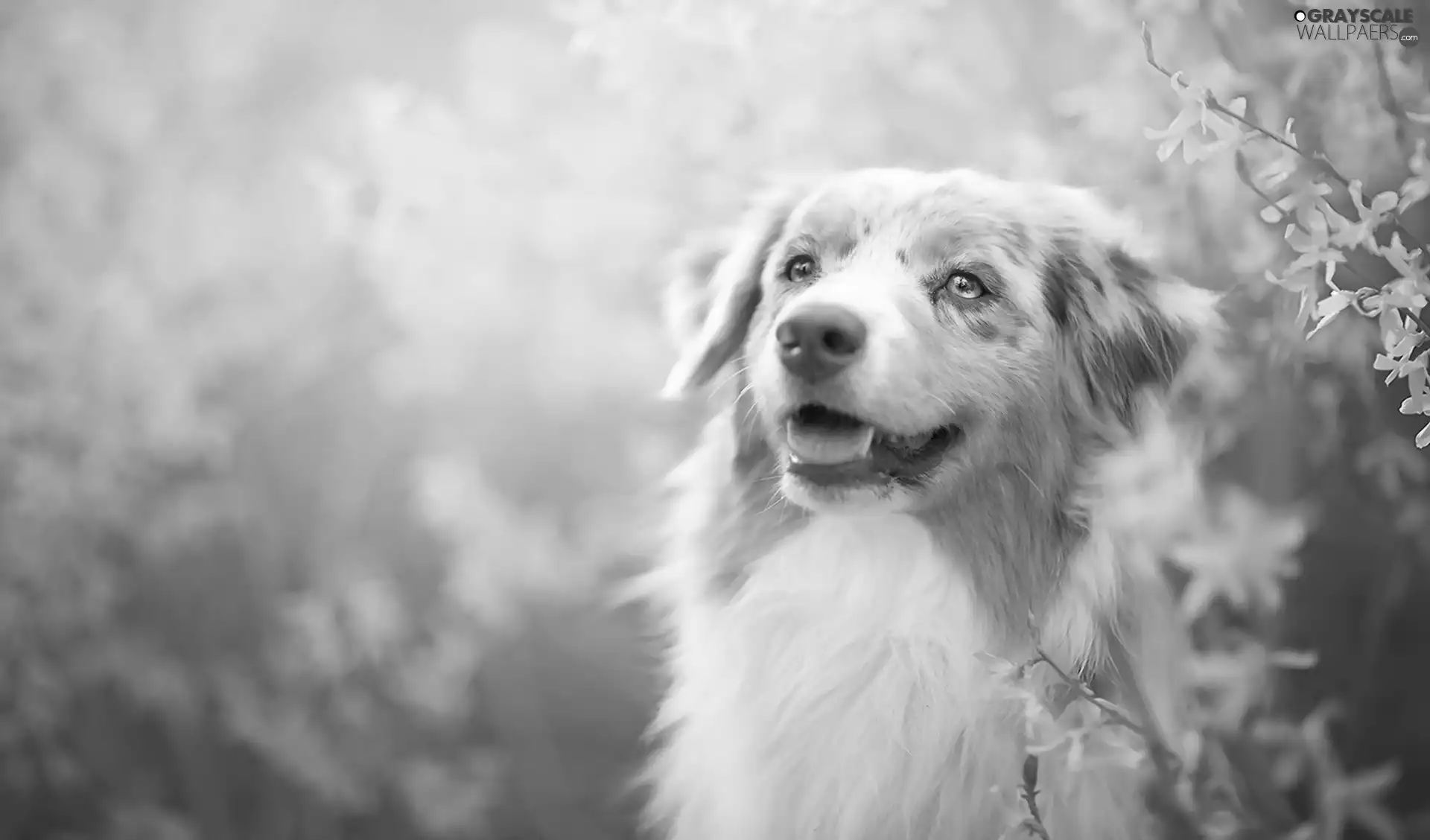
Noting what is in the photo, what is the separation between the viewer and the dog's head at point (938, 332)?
1.23 meters

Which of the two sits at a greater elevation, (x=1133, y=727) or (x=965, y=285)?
(x=965, y=285)

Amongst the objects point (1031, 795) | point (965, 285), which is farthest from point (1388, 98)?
point (1031, 795)

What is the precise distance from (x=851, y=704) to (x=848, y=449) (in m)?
0.33

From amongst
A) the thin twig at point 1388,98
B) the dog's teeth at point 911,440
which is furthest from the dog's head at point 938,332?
the thin twig at point 1388,98

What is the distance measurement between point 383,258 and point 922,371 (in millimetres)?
938

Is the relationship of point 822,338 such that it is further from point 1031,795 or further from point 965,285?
point 1031,795

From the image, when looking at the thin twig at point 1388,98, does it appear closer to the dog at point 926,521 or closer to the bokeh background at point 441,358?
the bokeh background at point 441,358

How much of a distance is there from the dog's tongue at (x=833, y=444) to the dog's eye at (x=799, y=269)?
0.24 m

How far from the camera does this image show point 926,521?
1.32 meters

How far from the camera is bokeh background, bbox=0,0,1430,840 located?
157 centimetres

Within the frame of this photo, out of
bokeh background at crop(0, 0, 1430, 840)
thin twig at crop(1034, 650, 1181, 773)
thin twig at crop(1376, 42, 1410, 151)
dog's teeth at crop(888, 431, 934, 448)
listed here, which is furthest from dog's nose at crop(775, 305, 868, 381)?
thin twig at crop(1376, 42, 1410, 151)

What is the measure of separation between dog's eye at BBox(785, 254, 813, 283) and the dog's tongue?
0.24 metres

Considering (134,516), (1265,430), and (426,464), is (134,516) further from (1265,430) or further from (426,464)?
(1265,430)

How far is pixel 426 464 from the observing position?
5.57ft
